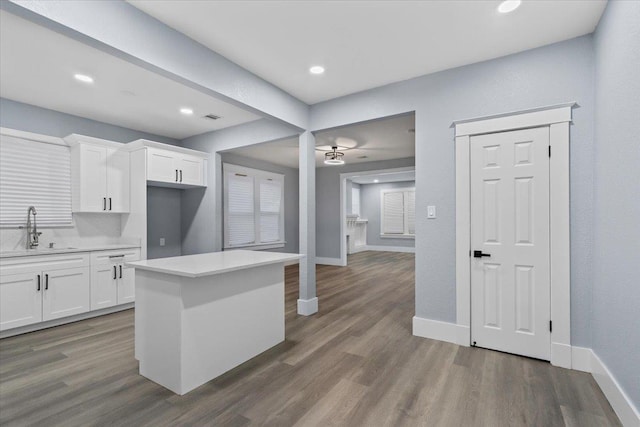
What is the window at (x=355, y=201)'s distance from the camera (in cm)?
1110

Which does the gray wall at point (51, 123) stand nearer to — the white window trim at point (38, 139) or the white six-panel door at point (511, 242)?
the white window trim at point (38, 139)

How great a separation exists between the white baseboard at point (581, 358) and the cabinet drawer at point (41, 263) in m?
5.20

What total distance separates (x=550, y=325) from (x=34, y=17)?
13.8 feet

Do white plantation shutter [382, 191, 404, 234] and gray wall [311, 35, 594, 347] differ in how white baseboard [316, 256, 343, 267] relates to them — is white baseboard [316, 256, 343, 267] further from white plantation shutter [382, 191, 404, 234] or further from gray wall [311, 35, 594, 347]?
gray wall [311, 35, 594, 347]

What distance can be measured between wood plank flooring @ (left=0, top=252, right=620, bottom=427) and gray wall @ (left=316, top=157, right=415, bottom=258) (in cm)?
472

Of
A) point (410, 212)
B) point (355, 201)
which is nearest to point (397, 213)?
point (410, 212)

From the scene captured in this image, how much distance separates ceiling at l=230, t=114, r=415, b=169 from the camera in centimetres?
468

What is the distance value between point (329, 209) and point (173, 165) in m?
4.38

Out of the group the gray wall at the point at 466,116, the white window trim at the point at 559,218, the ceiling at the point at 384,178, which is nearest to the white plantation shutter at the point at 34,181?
the gray wall at the point at 466,116

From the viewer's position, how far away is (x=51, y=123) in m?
4.02

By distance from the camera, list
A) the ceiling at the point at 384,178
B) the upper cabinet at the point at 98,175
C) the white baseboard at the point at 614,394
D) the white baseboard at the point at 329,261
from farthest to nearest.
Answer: the ceiling at the point at 384,178
the white baseboard at the point at 329,261
the upper cabinet at the point at 98,175
the white baseboard at the point at 614,394

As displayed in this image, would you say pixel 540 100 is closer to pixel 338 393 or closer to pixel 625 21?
pixel 625 21

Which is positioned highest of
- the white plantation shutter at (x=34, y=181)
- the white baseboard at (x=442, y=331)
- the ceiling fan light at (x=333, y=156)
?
the ceiling fan light at (x=333, y=156)

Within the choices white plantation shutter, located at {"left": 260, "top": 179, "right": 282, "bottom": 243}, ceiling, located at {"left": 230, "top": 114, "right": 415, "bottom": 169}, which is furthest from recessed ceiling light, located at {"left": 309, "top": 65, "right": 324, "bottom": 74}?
white plantation shutter, located at {"left": 260, "top": 179, "right": 282, "bottom": 243}
